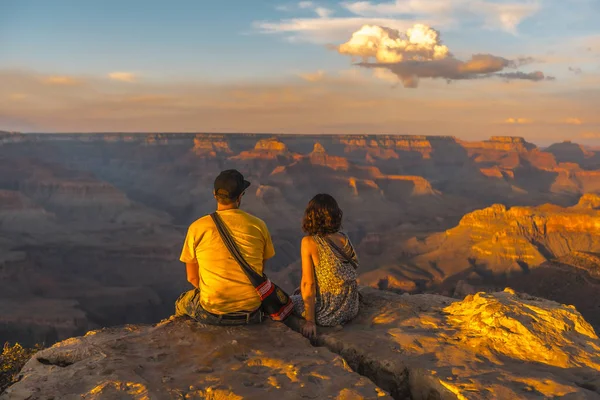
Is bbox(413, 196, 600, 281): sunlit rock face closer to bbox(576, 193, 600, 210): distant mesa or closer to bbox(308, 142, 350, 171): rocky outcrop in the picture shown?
bbox(576, 193, 600, 210): distant mesa

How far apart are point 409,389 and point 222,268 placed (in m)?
2.75

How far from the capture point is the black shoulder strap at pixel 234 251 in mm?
6004

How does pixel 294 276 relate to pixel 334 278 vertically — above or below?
below

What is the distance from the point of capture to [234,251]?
19.7 ft

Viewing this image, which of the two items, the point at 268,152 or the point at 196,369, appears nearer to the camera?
the point at 196,369

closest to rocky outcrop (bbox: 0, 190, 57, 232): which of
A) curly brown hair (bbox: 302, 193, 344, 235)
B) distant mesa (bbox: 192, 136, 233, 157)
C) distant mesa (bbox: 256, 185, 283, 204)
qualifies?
distant mesa (bbox: 256, 185, 283, 204)

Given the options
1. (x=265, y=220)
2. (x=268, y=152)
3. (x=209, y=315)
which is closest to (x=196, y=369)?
(x=209, y=315)

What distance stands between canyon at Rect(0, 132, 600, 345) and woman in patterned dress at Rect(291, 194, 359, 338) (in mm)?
16622

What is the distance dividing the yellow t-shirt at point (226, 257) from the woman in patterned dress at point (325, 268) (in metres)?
0.68

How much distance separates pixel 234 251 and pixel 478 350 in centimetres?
335

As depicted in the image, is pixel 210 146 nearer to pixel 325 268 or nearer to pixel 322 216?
pixel 325 268

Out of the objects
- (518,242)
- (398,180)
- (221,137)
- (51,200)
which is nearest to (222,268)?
(518,242)

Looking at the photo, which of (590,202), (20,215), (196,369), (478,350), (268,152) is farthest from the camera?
(268,152)

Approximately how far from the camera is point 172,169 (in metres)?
163
